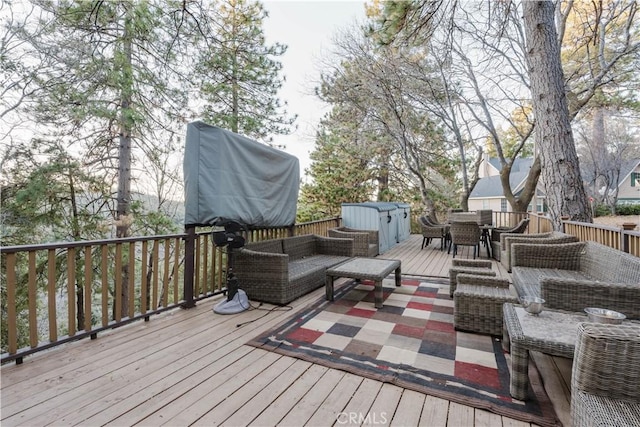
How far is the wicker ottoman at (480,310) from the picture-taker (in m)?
2.45

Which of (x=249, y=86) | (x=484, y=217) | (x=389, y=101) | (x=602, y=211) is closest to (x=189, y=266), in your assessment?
(x=249, y=86)

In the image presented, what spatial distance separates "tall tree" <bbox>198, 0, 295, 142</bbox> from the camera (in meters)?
7.01

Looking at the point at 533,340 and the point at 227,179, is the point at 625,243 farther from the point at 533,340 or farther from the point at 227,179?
the point at 227,179

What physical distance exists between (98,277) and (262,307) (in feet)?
17.6

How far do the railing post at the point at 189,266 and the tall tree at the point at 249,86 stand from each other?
185 inches

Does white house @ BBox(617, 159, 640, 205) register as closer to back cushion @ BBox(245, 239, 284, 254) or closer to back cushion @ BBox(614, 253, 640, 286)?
back cushion @ BBox(614, 253, 640, 286)

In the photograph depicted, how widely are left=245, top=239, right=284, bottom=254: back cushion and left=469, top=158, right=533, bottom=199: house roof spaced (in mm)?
17557

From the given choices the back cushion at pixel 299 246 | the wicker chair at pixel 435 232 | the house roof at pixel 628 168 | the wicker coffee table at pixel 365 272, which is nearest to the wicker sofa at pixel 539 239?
the wicker coffee table at pixel 365 272

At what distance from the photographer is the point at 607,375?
113 cm

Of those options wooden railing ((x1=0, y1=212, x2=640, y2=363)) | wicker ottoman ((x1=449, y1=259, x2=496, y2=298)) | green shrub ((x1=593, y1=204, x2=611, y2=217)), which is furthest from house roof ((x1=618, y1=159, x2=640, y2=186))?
wicker ottoman ((x1=449, y1=259, x2=496, y2=298))

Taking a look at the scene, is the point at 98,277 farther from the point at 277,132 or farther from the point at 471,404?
the point at 471,404

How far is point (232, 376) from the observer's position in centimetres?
193

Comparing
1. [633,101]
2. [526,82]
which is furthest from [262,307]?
[633,101]

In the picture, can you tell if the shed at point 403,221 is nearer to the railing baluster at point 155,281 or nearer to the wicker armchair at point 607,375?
the railing baluster at point 155,281
